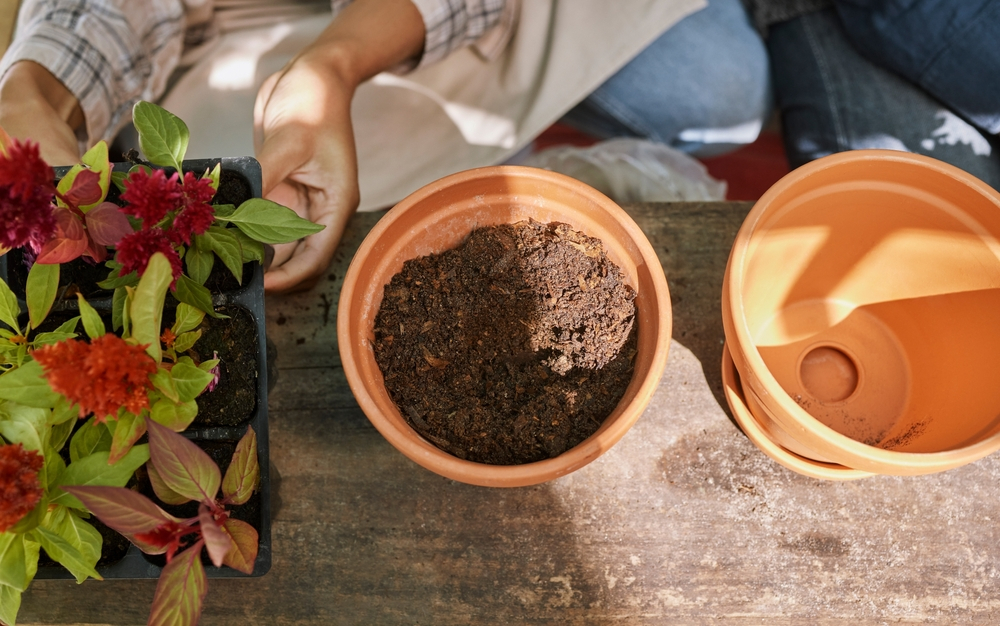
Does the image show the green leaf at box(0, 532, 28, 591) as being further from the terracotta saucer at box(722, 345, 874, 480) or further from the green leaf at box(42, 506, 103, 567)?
the terracotta saucer at box(722, 345, 874, 480)

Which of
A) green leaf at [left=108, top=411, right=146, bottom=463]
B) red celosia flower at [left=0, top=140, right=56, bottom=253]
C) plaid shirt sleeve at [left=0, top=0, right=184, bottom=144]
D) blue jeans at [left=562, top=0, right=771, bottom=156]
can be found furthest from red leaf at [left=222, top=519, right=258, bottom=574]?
blue jeans at [left=562, top=0, right=771, bottom=156]

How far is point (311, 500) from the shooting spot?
0.86 m

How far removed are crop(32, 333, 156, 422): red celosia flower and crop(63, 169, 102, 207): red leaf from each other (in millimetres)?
156

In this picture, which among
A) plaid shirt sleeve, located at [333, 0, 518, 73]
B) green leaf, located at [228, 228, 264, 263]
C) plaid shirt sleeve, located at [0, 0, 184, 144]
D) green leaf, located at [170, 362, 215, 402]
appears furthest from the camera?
plaid shirt sleeve, located at [333, 0, 518, 73]

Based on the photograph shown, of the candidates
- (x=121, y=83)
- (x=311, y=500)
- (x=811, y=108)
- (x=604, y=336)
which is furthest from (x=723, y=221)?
(x=121, y=83)

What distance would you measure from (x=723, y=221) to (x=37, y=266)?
92 centimetres

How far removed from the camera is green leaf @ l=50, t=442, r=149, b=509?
23.1 inches

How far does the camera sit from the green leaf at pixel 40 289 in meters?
0.65

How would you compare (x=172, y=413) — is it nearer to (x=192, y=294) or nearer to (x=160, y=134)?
(x=192, y=294)

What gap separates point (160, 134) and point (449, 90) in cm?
81

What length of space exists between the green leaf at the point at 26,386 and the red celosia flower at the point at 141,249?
12 centimetres

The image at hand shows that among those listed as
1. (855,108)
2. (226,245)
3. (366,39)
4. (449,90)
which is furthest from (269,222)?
(855,108)

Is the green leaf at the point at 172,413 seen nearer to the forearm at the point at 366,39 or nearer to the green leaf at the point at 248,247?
the green leaf at the point at 248,247

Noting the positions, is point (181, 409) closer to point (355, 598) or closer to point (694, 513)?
point (355, 598)
